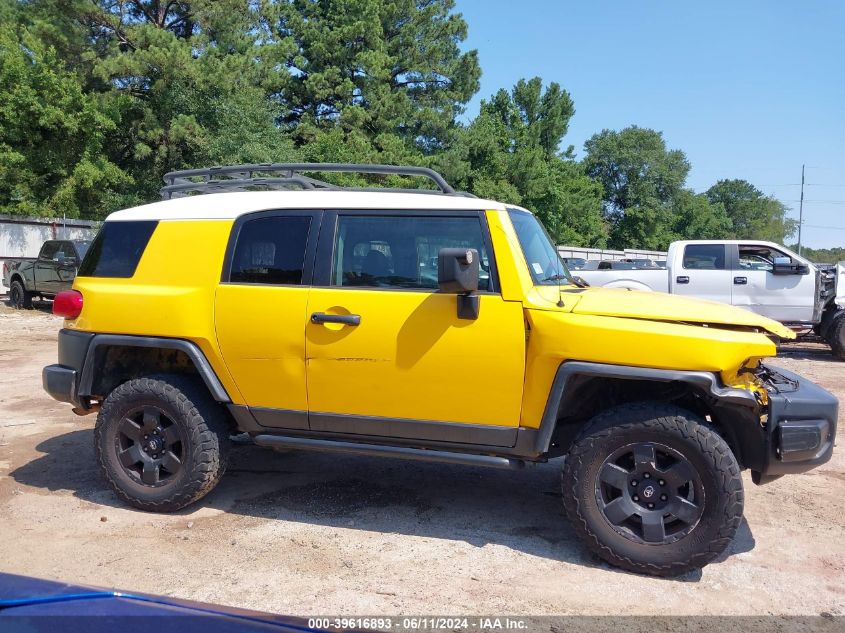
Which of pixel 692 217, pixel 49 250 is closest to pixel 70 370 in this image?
pixel 49 250

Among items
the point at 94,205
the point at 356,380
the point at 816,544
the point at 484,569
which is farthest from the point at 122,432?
the point at 94,205

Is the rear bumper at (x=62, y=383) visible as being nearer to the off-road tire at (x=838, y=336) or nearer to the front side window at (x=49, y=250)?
the off-road tire at (x=838, y=336)

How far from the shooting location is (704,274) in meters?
11.9

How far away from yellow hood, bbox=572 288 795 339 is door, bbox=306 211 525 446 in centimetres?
45

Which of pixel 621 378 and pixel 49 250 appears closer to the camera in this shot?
pixel 621 378

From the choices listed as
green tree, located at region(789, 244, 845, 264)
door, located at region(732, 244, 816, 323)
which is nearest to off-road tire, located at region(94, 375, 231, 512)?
door, located at region(732, 244, 816, 323)

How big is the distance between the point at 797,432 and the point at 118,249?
4314 mm

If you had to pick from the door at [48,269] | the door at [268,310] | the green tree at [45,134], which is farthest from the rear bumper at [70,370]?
the green tree at [45,134]

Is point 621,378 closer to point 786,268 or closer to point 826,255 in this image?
point 786,268

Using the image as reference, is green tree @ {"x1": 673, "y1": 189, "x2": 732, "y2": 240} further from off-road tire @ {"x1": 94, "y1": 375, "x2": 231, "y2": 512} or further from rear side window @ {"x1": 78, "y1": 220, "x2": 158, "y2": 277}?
off-road tire @ {"x1": 94, "y1": 375, "x2": 231, "y2": 512}

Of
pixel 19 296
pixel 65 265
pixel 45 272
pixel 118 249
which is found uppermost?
pixel 118 249

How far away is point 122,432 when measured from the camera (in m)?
4.62

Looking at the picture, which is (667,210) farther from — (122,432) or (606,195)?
(122,432)

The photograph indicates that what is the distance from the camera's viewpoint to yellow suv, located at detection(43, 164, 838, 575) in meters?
3.70
